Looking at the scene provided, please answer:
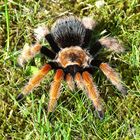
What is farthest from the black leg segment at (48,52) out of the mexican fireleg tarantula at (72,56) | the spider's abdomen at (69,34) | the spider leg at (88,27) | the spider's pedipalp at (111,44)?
the spider's pedipalp at (111,44)

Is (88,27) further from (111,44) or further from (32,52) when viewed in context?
(32,52)

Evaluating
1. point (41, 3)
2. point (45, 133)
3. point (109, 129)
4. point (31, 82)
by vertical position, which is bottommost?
point (109, 129)

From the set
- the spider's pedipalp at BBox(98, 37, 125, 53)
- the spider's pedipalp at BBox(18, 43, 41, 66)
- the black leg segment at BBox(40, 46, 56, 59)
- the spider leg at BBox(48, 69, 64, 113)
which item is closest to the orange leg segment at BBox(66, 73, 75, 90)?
the spider leg at BBox(48, 69, 64, 113)

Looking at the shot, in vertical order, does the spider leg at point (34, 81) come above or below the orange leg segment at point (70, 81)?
above

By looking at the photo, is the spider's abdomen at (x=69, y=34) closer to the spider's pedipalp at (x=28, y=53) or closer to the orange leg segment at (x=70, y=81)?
the spider's pedipalp at (x=28, y=53)

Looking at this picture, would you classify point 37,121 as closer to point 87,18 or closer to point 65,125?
point 65,125

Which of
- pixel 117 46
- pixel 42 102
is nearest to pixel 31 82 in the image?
pixel 42 102

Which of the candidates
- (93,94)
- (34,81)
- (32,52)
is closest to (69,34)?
(32,52)
